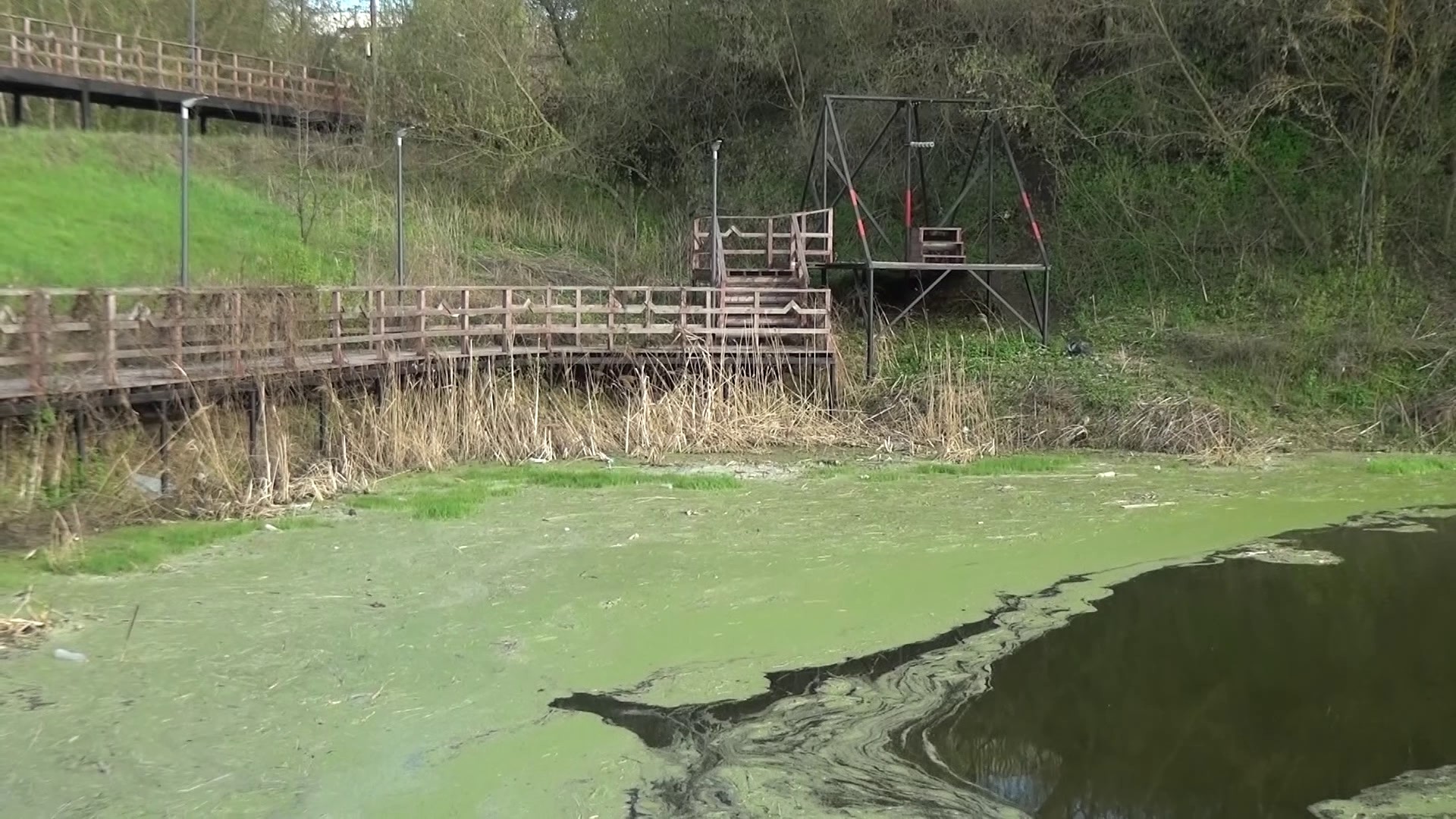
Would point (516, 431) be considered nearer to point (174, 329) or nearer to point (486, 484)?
point (486, 484)

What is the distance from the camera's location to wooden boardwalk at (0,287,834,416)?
12812 mm

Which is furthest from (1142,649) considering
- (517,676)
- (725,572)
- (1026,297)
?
(1026,297)

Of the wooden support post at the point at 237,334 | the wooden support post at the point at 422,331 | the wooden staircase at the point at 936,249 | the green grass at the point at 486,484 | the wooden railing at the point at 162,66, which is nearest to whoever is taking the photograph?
the green grass at the point at 486,484

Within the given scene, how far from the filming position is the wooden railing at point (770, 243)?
71.9ft

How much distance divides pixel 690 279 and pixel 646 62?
8.25 metres

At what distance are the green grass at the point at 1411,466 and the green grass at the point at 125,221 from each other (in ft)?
53.4

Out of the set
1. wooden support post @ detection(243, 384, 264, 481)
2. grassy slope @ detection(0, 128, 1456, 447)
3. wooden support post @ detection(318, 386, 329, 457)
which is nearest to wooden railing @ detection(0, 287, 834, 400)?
wooden support post @ detection(243, 384, 264, 481)

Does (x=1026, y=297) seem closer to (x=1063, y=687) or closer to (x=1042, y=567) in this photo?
(x=1042, y=567)

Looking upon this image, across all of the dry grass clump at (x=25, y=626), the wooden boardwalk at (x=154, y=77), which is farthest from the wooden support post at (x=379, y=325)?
the wooden boardwalk at (x=154, y=77)

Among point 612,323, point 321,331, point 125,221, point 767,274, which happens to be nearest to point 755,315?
point 612,323

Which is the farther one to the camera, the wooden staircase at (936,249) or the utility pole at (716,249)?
the wooden staircase at (936,249)

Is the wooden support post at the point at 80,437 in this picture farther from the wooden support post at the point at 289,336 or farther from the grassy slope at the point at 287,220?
the grassy slope at the point at 287,220

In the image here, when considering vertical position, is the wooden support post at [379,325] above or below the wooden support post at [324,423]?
above

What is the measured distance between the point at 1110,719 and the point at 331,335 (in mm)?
11654
